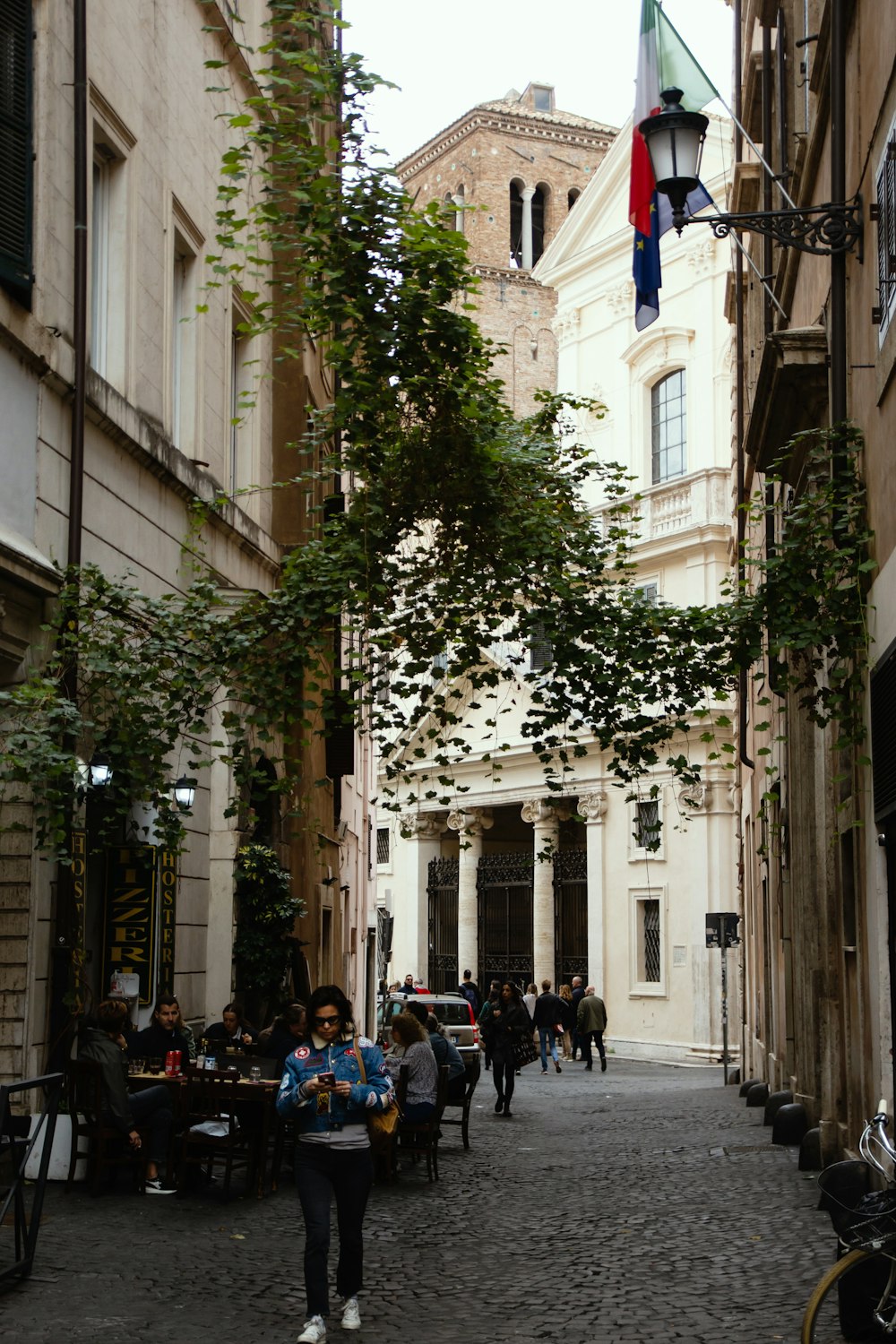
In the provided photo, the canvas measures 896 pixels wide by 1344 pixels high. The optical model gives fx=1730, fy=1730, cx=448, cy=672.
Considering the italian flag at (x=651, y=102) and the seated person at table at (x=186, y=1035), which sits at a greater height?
the italian flag at (x=651, y=102)

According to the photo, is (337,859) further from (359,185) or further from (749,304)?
(359,185)

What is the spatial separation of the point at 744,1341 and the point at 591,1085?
70.4 ft

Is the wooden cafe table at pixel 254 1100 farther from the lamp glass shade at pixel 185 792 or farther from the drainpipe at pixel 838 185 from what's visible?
the drainpipe at pixel 838 185

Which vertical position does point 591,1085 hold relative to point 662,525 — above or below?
below

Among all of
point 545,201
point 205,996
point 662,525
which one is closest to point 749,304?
point 205,996

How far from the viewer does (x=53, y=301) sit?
12430mm

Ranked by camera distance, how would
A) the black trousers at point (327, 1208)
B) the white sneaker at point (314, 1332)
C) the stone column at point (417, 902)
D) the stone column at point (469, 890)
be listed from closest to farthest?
the white sneaker at point (314, 1332) < the black trousers at point (327, 1208) < the stone column at point (469, 890) < the stone column at point (417, 902)

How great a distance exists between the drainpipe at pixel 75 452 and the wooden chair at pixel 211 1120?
96 cm

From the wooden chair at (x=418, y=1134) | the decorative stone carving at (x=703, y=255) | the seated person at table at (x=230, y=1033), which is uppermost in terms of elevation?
the decorative stone carving at (x=703, y=255)

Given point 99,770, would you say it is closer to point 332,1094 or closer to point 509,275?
point 332,1094

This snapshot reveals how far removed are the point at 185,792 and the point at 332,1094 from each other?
6670mm

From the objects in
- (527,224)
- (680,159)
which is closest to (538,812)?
(527,224)

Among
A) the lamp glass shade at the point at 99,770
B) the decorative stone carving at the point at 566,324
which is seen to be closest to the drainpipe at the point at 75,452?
the lamp glass shade at the point at 99,770

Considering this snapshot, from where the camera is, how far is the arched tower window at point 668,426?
40.6 meters
